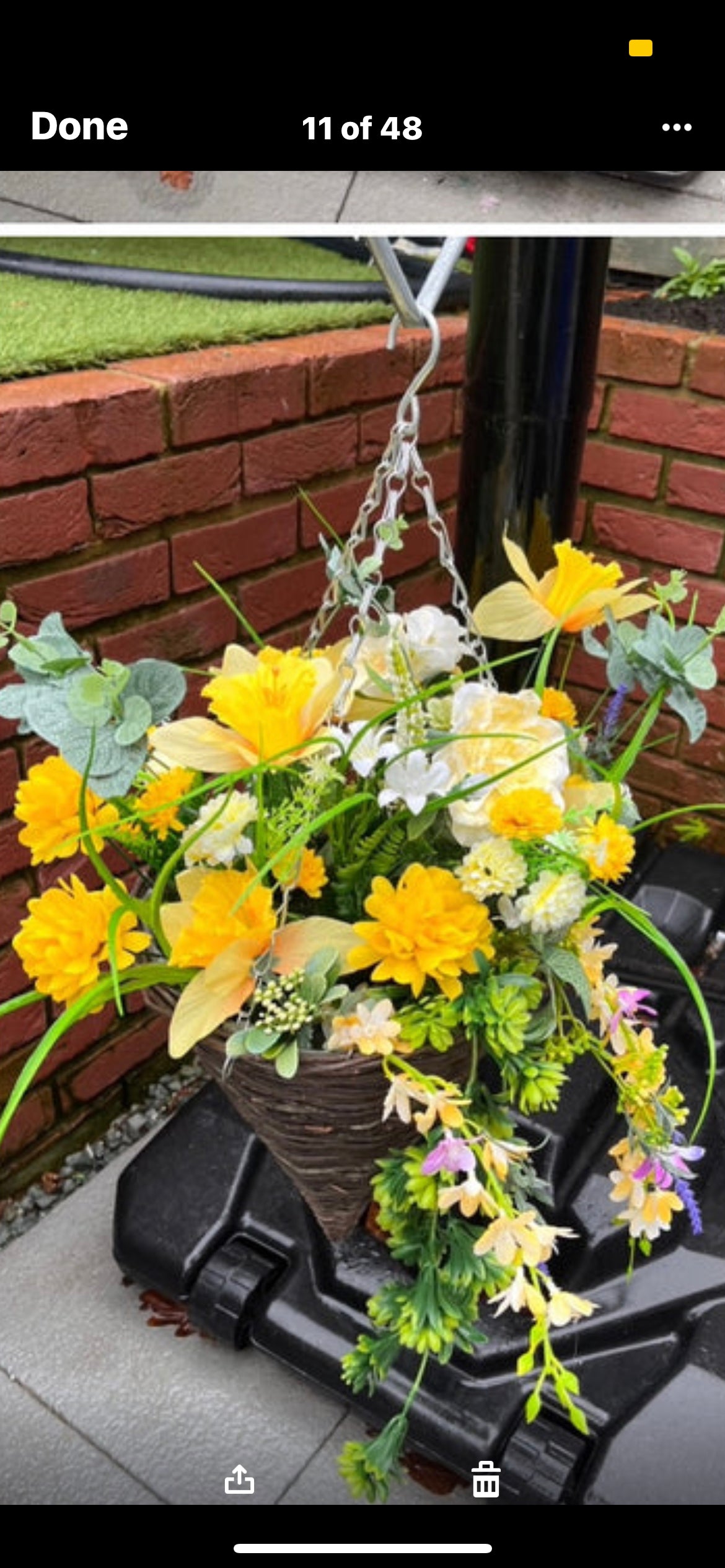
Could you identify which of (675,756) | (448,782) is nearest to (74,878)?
(448,782)

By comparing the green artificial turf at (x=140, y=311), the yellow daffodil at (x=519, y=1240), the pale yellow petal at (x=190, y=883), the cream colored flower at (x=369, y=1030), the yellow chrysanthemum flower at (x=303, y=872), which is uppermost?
the green artificial turf at (x=140, y=311)

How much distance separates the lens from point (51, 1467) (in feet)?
3.21

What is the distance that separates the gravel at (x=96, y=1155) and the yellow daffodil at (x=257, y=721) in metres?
0.83

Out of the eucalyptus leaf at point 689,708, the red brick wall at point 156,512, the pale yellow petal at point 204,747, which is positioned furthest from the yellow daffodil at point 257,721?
the red brick wall at point 156,512

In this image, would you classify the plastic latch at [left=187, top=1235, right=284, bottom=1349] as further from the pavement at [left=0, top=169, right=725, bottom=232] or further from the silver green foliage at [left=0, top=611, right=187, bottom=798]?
the pavement at [left=0, top=169, right=725, bottom=232]

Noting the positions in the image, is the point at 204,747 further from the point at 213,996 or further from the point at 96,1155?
the point at 96,1155

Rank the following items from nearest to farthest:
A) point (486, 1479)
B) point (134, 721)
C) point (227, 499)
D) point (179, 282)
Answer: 1. point (134, 721)
2. point (486, 1479)
3. point (227, 499)
4. point (179, 282)

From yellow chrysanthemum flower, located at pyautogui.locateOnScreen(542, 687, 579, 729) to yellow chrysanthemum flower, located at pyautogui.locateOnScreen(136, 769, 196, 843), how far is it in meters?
0.25

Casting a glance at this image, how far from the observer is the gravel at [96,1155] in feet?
4.18

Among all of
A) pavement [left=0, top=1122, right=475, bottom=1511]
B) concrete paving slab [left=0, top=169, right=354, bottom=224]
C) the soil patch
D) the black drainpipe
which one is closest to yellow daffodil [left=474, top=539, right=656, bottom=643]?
concrete paving slab [left=0, top=169, right=354, bottom=224]

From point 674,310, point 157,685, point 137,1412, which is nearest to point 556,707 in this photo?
point 157,685

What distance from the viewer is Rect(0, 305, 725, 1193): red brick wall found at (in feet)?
3.59

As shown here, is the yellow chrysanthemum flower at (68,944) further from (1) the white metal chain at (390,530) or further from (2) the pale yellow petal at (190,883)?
(1) the white metal chain at (390,530)

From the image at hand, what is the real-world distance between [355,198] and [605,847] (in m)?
0.38
